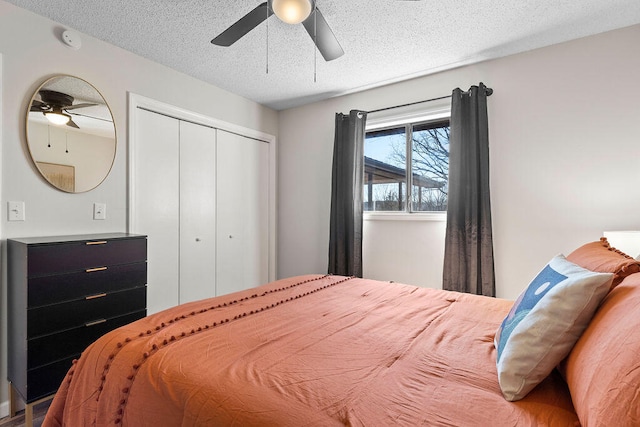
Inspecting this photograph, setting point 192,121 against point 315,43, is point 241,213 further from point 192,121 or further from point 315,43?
point 315,43

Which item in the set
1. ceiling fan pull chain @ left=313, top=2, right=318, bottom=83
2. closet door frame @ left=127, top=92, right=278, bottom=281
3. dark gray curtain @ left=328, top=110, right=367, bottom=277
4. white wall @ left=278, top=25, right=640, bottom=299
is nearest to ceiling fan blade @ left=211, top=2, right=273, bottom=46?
ceiling fan pull chain @ left=313, top=2, right=318, bottom=83

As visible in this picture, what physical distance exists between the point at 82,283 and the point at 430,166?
9.64 feet

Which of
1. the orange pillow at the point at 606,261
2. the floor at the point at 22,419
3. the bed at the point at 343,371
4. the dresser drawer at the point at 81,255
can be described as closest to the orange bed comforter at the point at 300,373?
the bed at the point at 343,371

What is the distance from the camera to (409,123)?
3.25m

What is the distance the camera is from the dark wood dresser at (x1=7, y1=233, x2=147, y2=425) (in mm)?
1778

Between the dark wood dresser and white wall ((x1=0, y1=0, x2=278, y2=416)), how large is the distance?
0.22 m

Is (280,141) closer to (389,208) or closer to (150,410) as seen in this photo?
(389,208)

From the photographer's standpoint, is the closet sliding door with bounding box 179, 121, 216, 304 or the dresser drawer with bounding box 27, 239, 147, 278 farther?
the closet sliding door with bounding box 179, 121, 216, 304

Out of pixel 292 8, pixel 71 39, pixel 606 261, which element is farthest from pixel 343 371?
pixel 71 39

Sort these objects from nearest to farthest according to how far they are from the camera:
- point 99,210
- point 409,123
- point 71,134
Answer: point 71,134 < point 99,210 < point 409,123

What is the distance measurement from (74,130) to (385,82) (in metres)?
2.67

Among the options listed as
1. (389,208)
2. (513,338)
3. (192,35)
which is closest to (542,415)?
(513,338)

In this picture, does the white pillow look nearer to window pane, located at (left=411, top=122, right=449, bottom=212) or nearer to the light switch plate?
window pane, located at (left=411, top=122, right=449, bottom=212)

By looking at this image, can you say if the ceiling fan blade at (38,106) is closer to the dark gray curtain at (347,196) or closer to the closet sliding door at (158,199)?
the closet sliding door at (158,199)
